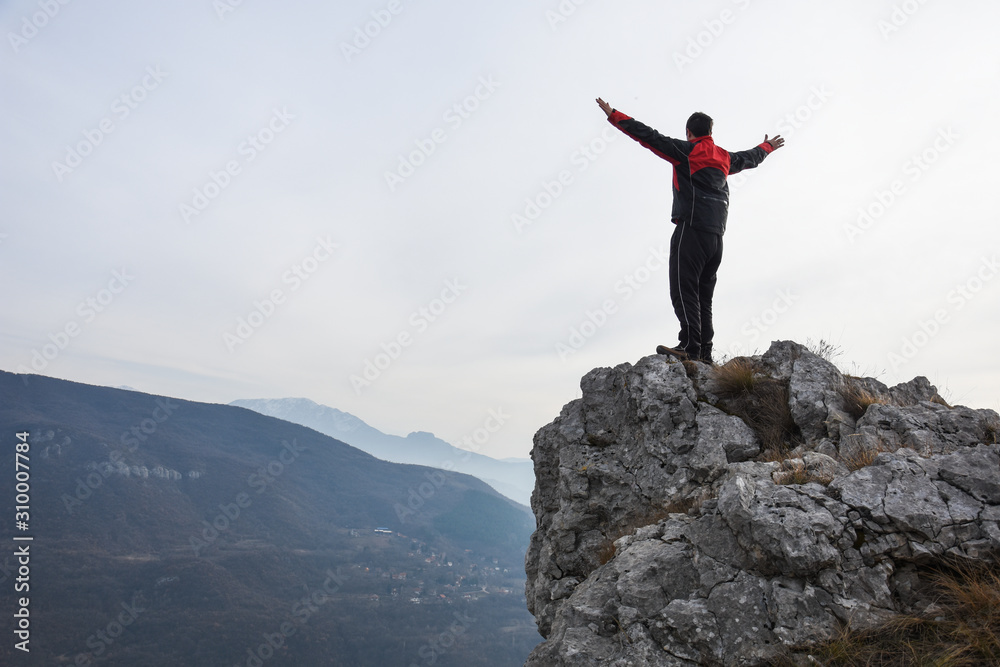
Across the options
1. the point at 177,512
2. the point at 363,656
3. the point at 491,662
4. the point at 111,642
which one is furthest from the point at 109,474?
the point at 491,662

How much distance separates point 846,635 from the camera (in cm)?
384

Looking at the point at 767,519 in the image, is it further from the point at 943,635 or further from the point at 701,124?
the point at 701,124

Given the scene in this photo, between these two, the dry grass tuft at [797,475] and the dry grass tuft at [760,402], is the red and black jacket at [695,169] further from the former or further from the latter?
the dry grass tuft at [797,475]

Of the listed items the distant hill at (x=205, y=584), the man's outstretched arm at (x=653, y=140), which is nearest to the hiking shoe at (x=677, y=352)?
the man's outstretched arm at (x=653, y=140)

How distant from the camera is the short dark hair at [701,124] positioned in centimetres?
795

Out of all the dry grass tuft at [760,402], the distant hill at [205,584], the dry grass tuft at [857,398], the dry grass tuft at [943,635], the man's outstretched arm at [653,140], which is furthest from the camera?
the distant hill at [205,584]

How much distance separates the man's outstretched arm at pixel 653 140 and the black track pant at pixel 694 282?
3.63 ft

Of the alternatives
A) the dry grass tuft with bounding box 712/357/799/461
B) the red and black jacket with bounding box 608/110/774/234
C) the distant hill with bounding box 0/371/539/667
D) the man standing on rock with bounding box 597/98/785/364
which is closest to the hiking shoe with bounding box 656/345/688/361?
the man standing on rock with bounding box 597/98/785/364

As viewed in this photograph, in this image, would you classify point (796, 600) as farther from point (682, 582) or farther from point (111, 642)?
point (111, 642)

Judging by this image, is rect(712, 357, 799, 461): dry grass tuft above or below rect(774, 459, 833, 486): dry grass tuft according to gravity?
above

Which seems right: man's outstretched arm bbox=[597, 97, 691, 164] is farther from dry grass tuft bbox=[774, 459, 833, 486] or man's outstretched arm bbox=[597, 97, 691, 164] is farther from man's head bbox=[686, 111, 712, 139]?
dry grass tuft bbox=[774, 459, 833, 486]

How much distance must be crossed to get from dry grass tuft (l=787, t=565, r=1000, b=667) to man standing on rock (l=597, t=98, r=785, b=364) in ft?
15.3

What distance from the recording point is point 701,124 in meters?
7.95

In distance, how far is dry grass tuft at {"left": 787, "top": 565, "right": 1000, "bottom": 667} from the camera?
11.5 ft
